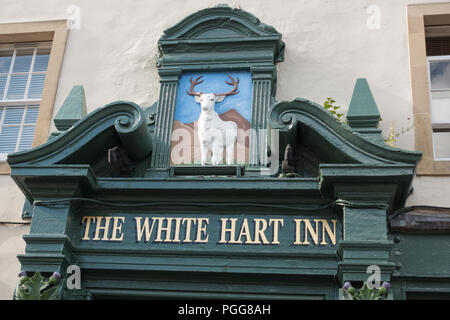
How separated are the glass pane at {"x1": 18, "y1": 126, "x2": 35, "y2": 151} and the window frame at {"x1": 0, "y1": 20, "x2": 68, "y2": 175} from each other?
29cm

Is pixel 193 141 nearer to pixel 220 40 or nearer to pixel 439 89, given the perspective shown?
pixel 220 40

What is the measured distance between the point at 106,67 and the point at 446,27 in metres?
4.18

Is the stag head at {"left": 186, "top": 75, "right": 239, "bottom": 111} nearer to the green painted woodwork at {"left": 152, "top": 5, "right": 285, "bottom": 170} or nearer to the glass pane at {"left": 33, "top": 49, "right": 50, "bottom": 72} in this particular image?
the green painted woodwork at {"left": 152, "top": 5, "right": 285, "bottom": 170}

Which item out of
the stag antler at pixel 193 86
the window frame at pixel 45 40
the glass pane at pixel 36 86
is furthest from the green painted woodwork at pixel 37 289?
the glass pane at pixel 36 86

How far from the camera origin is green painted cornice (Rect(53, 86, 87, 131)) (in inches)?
351

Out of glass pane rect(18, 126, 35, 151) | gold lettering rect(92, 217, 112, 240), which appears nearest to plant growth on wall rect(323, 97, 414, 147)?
gold lettering rect(92, 217, 112, 240)

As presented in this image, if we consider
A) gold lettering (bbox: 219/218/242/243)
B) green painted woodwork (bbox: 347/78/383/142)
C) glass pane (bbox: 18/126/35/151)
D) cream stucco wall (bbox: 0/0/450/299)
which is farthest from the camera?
glass pane (bbox: 18/126/35/151)

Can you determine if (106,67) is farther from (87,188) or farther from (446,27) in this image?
(446,27)

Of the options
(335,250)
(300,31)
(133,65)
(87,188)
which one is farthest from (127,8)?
(335,250)

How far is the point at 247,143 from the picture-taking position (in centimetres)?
898

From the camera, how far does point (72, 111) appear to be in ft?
29.5

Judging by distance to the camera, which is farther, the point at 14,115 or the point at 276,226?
the point at 14,115

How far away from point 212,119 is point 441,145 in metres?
2.61

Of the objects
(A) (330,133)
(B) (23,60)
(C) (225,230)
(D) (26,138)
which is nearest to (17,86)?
(B) (23,60)
